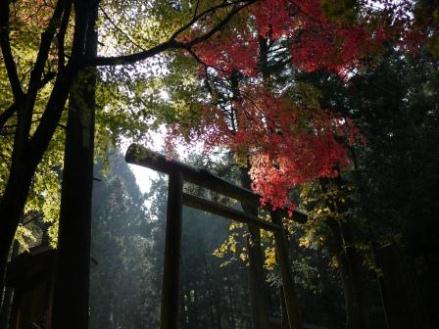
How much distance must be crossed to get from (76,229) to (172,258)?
1.57 metres

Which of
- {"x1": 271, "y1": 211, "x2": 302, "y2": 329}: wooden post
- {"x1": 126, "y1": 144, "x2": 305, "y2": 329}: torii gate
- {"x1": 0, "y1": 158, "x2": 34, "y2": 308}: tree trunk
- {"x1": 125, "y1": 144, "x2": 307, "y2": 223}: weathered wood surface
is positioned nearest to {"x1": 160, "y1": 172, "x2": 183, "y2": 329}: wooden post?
{"x1": 126, "y1": 144, "x2": 305, "y2": 329}: torii gate

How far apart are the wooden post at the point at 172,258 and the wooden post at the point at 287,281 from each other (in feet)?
12.9

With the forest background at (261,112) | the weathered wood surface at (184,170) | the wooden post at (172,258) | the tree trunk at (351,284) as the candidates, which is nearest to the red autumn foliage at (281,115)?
the forest background at (261,112)

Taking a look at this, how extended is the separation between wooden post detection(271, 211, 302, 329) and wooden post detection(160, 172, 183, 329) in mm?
3925

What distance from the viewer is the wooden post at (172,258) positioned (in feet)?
19.2

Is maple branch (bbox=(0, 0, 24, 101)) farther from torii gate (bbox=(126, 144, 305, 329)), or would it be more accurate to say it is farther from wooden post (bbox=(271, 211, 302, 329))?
wooden post (bbox=(271, 211, 302, 329))

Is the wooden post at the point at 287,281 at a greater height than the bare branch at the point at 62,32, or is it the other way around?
the bare branch at the point at 62,32

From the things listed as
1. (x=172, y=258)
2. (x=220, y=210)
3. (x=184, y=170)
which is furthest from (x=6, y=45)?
(x=220, y=210)

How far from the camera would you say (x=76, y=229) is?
6285 millimetres

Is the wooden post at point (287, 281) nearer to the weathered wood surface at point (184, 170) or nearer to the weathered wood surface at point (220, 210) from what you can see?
the weathered wood surface at point (220, 210)

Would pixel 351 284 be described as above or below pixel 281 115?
below

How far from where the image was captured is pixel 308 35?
10.7 meters

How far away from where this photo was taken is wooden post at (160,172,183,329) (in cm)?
584

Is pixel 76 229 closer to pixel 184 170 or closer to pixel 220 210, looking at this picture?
pixel 184 170
